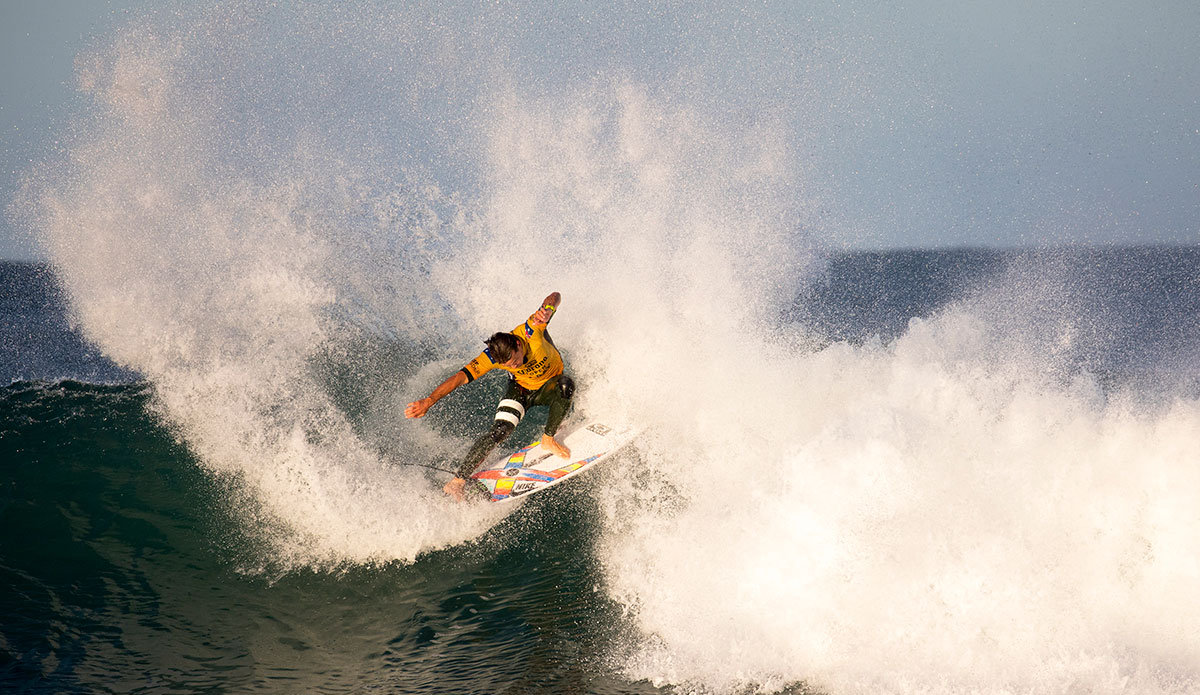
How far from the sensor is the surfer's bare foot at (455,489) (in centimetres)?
602

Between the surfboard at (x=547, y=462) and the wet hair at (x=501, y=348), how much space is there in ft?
3.78

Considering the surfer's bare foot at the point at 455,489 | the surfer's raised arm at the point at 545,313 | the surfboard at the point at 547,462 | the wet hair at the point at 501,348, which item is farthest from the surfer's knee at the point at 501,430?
the surfer's raised arm at the point at 545,313

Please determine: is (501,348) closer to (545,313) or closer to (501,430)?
(545,313)

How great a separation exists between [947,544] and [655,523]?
2.33m

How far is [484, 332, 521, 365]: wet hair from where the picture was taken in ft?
19.2

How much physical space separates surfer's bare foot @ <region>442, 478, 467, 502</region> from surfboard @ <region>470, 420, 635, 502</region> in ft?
0.64

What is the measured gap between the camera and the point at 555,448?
6.61 metres

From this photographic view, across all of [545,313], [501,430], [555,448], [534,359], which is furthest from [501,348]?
[555,448]

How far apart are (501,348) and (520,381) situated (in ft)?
2.43

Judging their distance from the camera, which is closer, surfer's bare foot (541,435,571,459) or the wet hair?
the wet hair

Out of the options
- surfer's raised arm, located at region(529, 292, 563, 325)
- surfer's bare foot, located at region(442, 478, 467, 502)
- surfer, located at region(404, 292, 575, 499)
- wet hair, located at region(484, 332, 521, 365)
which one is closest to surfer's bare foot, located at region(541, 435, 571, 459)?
surfer, located at region(404, 292, 575, 499)

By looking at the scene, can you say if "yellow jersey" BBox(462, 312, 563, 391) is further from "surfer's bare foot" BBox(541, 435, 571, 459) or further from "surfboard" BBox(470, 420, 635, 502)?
"surfboard" BBox(470, 420, 635, 502)

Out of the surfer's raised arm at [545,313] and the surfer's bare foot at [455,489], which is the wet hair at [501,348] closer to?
the surfer's raised arm at [545,313]

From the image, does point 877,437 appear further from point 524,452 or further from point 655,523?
point 524,452
